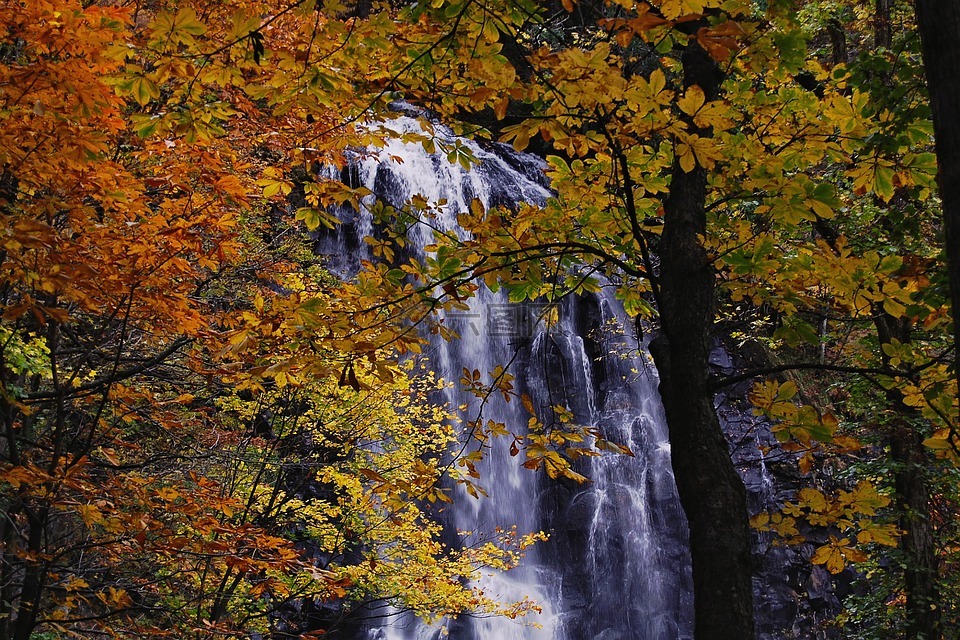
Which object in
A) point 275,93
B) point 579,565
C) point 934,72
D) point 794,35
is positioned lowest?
point 579,565

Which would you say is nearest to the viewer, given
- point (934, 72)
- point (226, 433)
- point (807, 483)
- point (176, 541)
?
point (934, 72)

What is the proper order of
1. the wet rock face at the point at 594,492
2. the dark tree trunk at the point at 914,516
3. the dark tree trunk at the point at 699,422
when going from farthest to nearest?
the wet rock face at the point at 594,492 < the dark tree trunk at the point at 914,516 < the dark tree trunk at the point at 699,422

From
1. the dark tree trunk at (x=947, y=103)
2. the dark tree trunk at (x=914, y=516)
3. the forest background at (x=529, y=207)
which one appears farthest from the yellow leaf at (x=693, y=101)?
the dark tree trunk at (x=914, y=516)

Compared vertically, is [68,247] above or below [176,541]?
above

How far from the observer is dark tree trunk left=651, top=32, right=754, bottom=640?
284 centimetres

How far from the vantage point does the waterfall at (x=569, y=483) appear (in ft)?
44.7

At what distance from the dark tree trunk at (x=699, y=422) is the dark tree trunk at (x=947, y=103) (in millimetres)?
1301

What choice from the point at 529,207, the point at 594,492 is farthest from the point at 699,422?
the point at 594,492

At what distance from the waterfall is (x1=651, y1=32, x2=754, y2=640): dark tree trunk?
31.4 feet

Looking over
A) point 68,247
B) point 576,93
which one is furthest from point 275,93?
point 68,247

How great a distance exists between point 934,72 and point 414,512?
7.24 metres

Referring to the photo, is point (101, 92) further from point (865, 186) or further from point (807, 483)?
point (807, 483)

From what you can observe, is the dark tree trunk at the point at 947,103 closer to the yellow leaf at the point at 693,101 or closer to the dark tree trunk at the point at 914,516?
the yellow leaf at the point at 693,101

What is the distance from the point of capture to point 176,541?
428 cm
